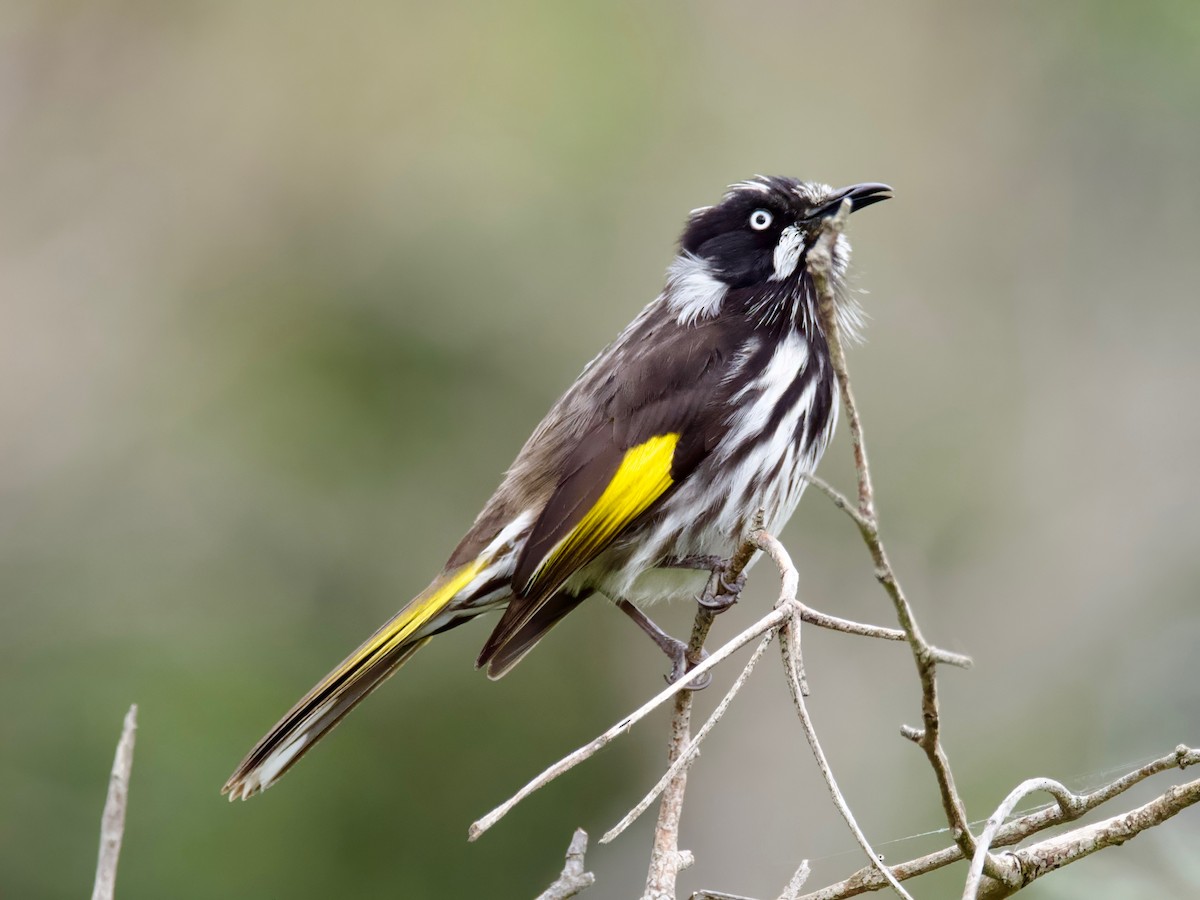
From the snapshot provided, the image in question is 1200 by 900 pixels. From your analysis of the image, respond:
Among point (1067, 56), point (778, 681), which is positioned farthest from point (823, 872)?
point (1067, 56)

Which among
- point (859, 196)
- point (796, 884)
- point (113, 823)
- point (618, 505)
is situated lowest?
point (796, 884)

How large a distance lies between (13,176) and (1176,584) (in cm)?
820

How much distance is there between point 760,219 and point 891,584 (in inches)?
121

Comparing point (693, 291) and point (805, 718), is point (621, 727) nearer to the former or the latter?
point (805, 718)

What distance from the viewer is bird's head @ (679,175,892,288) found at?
4.84m

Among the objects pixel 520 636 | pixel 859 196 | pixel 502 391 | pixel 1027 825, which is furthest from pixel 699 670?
pixel 502 391

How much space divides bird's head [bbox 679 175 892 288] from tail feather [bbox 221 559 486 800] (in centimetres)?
136

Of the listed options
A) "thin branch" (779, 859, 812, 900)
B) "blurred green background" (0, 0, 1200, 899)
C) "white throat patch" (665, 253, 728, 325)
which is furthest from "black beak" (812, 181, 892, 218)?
"thin branch" (779, 859, 812, 900)

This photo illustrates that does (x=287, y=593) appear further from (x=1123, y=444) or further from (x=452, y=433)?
(x=1123, y=444)

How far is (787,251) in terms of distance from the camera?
4.84 metres

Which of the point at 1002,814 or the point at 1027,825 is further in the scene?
the point at 1027,825

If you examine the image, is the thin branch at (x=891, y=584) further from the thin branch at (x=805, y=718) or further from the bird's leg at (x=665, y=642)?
the bird's leg at (x=665, y=642)

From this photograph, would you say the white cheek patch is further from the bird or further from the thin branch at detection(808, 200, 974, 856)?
the thin branch at detection(808, 200, 974, 856)

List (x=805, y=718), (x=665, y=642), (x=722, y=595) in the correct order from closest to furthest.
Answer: (x=805, y=718), (x=722, y=595), (x=665, y=642)
